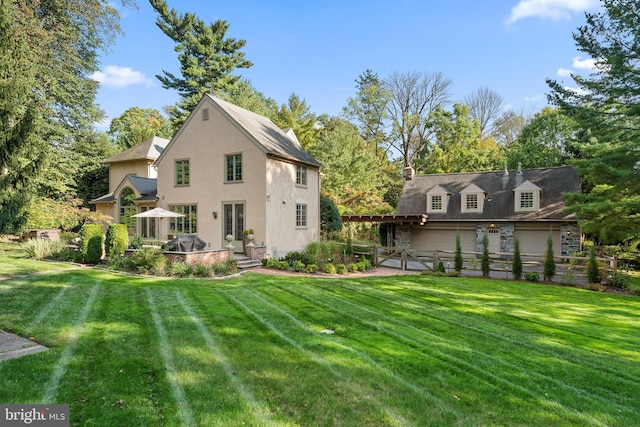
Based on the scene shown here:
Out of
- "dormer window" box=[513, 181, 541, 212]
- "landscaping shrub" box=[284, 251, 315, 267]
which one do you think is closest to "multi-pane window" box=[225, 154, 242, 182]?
"landscaping shrub" box=[284, 251, 315, 267]

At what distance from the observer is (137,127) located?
1225 inches

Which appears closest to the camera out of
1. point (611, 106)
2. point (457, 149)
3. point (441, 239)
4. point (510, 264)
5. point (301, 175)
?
point (611, 106)

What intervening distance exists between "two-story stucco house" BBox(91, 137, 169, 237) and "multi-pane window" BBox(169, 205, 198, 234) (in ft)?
6.96

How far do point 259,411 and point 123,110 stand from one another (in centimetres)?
4679

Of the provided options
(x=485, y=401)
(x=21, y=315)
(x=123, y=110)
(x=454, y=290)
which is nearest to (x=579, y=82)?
(x=454, y=290)

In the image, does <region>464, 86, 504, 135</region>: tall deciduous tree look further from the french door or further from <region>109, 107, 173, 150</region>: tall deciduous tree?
<region>109, 107, 173, 150</region>: tall deciduous tree

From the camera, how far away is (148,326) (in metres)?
5.62

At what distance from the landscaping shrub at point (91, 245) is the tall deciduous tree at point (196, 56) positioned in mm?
21750

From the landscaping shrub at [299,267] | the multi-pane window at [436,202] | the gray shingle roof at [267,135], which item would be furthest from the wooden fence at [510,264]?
the gray shingle roof at [267,135]

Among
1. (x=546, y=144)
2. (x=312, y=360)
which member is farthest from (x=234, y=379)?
(x=546, y=144)

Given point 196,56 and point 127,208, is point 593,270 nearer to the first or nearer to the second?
point 127,208

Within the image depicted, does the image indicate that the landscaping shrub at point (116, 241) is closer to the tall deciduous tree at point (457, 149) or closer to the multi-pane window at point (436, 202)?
the multi-pane window at point (436, 202)

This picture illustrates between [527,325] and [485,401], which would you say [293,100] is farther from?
[485,401]

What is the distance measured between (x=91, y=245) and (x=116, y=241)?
82 cm
